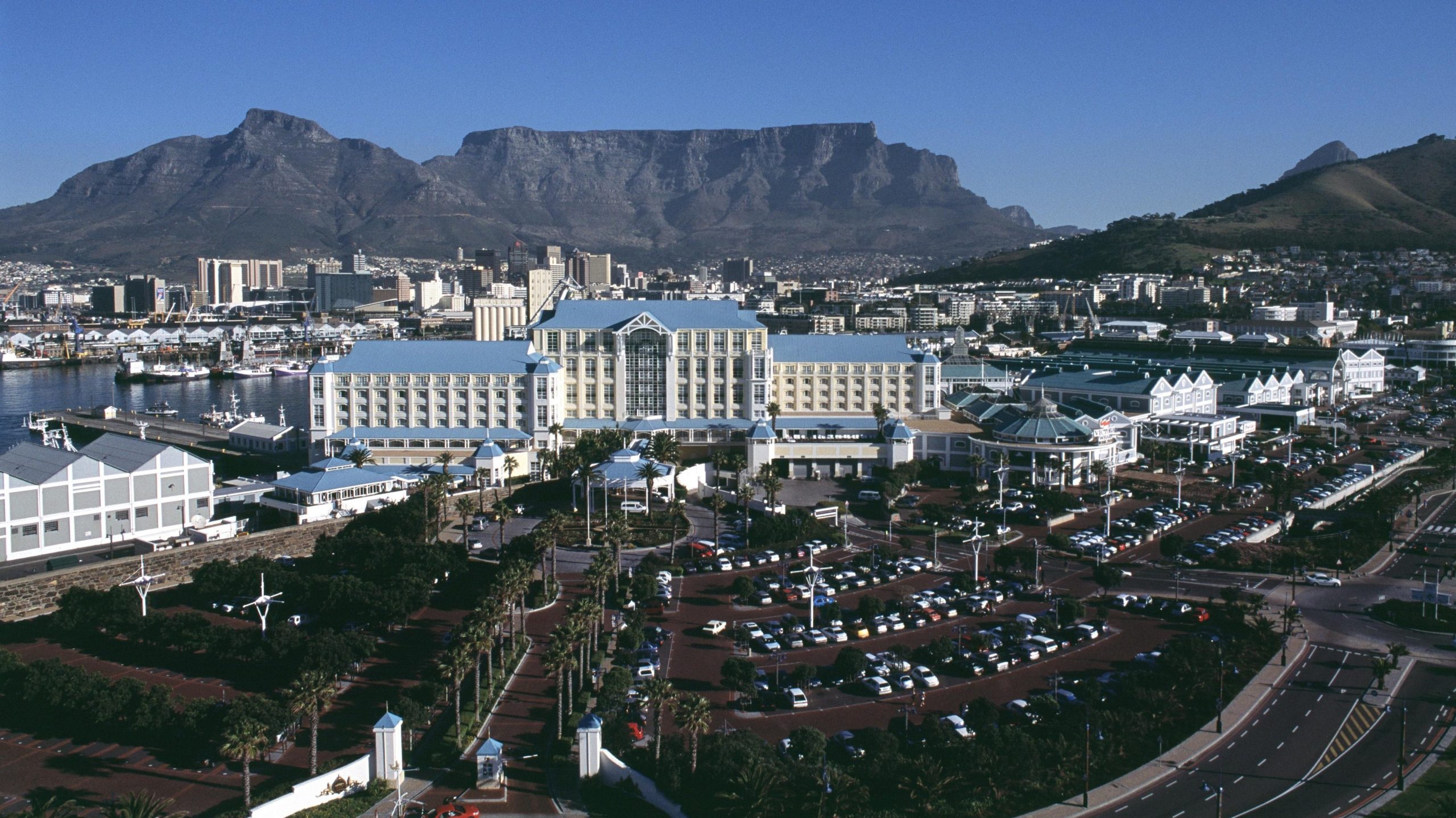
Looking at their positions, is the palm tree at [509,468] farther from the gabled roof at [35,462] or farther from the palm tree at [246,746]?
the palm tree at [246,746]

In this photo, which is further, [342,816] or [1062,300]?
[1062,300]

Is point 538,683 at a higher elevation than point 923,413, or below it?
below

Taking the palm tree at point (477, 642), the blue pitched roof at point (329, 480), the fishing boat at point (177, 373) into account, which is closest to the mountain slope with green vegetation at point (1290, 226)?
the fishing boat at point (177, 373)

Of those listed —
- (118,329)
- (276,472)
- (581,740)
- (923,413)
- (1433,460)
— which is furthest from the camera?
(118,329)

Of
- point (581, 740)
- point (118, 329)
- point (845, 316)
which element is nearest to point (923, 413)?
point (581, 740)

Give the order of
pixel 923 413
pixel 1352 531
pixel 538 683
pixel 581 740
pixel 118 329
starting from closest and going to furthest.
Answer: pixel 581 740 < pixel 538 683 < pixel 1352 531 < pixel 923 413 < pixel 118 329

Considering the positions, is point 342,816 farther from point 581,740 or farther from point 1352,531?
point 1352,531

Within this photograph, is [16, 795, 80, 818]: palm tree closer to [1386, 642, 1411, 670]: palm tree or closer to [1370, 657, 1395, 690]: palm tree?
[1370, 657, 1395, 690]: palm tree
